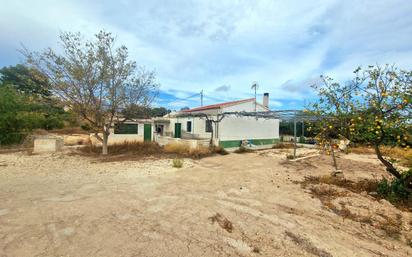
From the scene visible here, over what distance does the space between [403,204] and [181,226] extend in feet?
17.3

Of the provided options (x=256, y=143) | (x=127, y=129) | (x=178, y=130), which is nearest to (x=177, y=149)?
(x=127, y=129)

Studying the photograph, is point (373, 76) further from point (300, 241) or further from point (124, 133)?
point (124, 133)

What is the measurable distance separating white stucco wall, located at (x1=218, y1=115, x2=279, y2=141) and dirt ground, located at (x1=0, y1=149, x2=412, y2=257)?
8.40m

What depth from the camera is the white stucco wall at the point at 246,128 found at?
1518cm

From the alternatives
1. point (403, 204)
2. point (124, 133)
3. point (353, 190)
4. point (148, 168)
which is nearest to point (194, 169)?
point (148, 168)

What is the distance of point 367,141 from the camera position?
5.48 metres

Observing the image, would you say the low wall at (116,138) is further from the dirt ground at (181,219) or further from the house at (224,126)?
the dirt ground at (181,219)

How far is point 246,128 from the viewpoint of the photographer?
16844 millimetres

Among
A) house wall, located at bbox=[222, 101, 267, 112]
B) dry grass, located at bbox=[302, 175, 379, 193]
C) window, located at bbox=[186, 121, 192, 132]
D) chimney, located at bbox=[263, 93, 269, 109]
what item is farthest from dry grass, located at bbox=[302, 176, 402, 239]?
chimney, located at bbox=[263, 93, 269, 109]

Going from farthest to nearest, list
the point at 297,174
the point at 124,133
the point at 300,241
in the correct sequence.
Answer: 1. the point at 124,133
2. the point at 297,174
3. the point at 300,241

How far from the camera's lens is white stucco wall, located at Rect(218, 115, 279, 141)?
15181 mm

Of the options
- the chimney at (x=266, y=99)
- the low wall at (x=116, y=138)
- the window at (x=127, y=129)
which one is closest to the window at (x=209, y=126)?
the low wall at (x=116, y=138)

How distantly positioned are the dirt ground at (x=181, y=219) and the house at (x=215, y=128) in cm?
706

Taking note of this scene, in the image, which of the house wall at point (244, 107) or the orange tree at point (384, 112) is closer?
the orange tree at point (384, 112)
